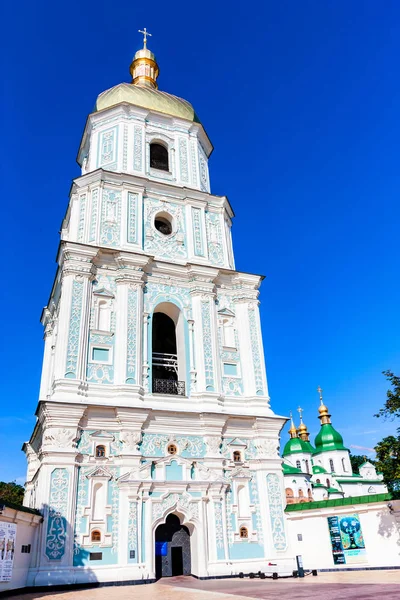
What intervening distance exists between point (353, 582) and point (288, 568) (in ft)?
13.4

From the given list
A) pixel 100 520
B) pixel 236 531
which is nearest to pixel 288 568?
pixel 236 531

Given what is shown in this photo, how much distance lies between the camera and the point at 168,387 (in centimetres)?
1684

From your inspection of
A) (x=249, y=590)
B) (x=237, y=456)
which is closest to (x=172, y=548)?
(x=237, y=456)

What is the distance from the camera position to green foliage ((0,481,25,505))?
41.0 meters

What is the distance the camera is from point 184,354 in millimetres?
17484

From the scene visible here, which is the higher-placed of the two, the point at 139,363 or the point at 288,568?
the point at 139,363

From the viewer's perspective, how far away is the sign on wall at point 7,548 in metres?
10.6

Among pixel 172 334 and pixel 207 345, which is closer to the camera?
pixel 207 345

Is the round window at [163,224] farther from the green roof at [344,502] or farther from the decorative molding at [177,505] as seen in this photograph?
the green roof at [344,502]

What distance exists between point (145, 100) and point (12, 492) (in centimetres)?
3762

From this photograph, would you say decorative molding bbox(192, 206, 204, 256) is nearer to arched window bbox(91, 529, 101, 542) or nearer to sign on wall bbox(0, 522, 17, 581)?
arched window bbox(91, 529, 101, 542)

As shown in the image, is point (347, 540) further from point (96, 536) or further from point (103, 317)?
point (103, 317)

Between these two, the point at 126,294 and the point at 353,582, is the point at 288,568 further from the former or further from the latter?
the point at 126,294

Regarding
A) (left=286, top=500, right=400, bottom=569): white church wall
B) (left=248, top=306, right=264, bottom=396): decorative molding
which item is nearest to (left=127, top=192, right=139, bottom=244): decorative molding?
(left=248, top=306, right=264, bottom=396): decorative molding
